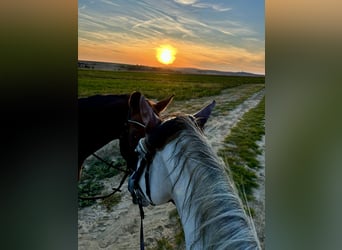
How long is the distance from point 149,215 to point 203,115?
44 centimetres

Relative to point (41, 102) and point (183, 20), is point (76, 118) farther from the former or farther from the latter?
point (183, 20)

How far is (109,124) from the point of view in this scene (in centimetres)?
131

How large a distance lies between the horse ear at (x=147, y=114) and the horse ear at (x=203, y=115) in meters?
0.17

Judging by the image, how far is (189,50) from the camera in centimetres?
138

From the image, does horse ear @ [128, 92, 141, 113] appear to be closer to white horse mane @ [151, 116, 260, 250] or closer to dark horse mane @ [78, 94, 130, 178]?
dark horse mane @ [78, 94, 130, 178]

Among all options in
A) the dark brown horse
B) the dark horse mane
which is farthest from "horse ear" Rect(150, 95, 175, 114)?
the dark horse mane

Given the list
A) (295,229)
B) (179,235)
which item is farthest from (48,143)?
(295,229)

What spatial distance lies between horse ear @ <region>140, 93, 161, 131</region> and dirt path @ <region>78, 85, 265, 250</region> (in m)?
0.07

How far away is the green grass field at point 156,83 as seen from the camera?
4.20 feet

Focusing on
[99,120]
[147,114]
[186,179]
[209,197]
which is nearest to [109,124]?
[99,120]

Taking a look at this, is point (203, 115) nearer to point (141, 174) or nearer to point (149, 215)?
point (141, 174)

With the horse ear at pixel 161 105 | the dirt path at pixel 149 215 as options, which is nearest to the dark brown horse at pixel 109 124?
the horse ear at pixel 161 105

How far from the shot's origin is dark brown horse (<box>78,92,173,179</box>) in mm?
1272

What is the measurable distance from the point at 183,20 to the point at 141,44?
190mm
